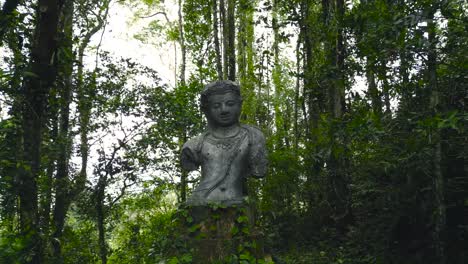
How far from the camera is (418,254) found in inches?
219

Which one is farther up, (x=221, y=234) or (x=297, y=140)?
(x=297, y=140)

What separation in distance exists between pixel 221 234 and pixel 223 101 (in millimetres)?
1457

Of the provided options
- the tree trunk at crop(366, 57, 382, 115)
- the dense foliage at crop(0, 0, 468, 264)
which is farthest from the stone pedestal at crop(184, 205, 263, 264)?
the tree trunk at crop(366, 57, 382, 115)

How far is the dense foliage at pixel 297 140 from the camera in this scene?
354 cm

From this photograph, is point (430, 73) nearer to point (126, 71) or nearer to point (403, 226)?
point (403, 226)

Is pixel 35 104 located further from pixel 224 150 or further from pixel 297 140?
pixel 297 140

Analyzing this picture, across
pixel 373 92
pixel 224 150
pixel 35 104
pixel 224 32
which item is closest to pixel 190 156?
pixel 224 150

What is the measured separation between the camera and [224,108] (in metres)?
4.81

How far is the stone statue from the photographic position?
15.0 ft

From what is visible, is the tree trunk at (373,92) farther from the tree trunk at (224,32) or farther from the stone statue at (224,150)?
the tree trunk at (224,32)

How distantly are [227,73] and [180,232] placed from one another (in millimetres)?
6439

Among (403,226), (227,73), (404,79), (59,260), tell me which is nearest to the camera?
(59,260)

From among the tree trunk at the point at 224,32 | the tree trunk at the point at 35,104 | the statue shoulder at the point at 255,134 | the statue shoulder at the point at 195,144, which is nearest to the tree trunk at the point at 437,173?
the statue shoulder at the point at 255,134

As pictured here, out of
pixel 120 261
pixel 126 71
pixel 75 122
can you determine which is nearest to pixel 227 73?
pixel 126 71
